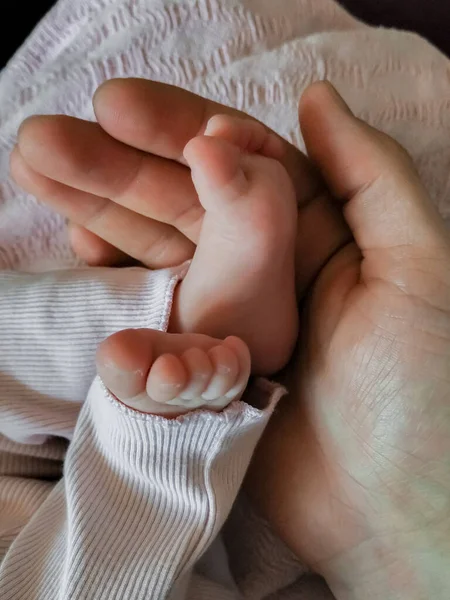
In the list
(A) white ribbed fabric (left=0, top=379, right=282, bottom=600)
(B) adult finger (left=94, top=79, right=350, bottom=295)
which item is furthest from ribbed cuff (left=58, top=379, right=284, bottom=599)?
(B) adult finger (left=94, top=79, right=350, bottom=295)

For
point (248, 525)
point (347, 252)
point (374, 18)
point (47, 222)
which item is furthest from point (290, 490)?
point (374, 18)

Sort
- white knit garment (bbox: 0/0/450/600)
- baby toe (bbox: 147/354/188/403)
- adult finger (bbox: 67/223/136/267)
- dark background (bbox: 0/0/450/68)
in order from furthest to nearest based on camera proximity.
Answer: dark background (bbox: 0/0/450/68)
adult finger (bbox: 67/223/136/267)
white knit garment (bbox: 0/0/450/600)
baby toe (bbox: 147/354/188/403)

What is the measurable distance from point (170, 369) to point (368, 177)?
0.25 meters

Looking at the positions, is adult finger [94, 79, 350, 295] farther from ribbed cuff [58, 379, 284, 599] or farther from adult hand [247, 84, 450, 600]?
ribbed cuff [58, 379, 284, 599]

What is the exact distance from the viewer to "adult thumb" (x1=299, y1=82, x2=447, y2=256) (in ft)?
1.85

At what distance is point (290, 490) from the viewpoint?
26.2 inches

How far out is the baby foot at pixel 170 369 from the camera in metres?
0.47

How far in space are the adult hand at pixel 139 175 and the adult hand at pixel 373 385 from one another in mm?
26

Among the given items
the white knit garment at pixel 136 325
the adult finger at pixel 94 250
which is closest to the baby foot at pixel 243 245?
the white knit garment at pixel 136 325

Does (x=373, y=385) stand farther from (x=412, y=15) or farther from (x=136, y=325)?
(x=412, y=15)

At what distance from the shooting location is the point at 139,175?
1.97 feet

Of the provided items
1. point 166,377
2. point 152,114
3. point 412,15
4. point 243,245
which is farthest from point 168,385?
point 412,15

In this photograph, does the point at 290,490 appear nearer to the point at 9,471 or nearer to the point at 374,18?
the point at 9,471

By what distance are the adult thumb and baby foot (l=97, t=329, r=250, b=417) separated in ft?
0.54
